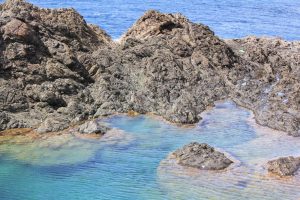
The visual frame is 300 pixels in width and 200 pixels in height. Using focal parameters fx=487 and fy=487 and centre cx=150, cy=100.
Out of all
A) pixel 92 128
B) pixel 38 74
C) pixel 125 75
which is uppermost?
pixel 38 74

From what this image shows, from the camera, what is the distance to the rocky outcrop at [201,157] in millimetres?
11914

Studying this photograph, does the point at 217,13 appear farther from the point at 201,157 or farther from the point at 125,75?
the point at 201,157

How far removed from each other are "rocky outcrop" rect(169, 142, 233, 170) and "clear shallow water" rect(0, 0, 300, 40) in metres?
19.7

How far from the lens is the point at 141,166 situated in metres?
11.9

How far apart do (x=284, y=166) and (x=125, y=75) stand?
Result: 7.08m

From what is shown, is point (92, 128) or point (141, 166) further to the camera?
point (92, 128)

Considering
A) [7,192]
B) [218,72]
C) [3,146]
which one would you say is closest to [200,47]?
[218,72]

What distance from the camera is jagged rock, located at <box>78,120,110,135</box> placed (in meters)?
13.7

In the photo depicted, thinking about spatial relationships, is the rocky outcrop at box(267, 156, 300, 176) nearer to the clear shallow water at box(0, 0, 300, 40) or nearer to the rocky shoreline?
the rocky shoreline

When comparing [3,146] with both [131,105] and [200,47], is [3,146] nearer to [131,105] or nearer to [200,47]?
[131,105]

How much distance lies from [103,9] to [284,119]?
29468 millimetres

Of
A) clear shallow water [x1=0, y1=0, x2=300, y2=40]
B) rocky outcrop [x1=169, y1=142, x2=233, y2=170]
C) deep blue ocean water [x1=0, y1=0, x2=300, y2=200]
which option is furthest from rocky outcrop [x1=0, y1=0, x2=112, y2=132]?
clear shallow water [x1=0, y1=0, x2=300, y2=40]

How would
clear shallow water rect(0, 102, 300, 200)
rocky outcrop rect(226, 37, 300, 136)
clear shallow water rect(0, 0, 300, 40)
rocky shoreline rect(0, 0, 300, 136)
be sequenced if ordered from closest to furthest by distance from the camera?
clear shallow water rect(0, 102, 300, 200)
rocky shoreline rect(0, 0, 300, 136)
rocky outcrop rect(226, 37, 300, 136)
clear shallow water rect(0, 0, 300, 40)

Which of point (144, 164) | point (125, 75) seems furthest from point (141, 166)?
point (125, 75)
